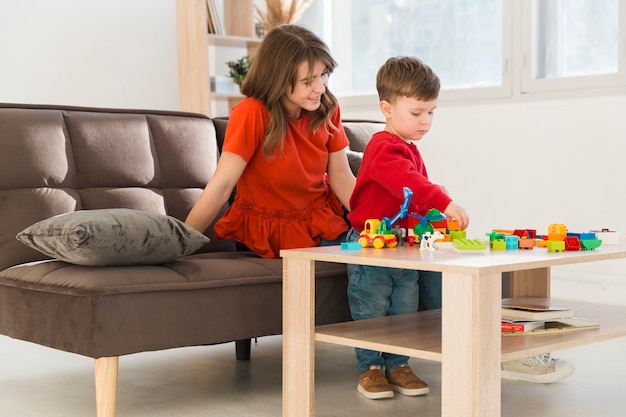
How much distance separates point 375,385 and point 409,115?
0.67 meters

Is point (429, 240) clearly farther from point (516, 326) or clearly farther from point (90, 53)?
point (90, 53)

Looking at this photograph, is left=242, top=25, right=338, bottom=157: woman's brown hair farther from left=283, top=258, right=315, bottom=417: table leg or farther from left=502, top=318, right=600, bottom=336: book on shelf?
left=502, top=318, right=600, bottom=336: book on shelf

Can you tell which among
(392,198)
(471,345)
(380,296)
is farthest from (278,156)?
(471,345)

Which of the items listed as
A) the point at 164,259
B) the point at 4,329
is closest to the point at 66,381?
the point at 4,329

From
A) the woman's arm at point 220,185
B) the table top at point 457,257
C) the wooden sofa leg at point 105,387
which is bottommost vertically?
the wooden sofa leg at point 105,387

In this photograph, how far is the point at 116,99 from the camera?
5.08m

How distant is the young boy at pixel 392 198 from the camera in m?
2.12

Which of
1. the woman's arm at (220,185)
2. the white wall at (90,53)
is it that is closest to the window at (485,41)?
the white wall at (90,53)

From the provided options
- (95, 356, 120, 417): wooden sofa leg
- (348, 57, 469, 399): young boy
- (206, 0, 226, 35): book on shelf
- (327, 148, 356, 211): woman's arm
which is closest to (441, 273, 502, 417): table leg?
(348, 57, 469, 399): young boy

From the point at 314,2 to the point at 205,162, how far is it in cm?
320

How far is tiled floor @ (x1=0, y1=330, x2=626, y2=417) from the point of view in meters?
2.06

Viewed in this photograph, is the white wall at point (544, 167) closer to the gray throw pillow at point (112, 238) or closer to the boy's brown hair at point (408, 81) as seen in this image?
the boy's brown hair at point (408, 81)

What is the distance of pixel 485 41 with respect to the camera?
4.68 metres

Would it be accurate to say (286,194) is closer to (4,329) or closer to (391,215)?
(391,215)
